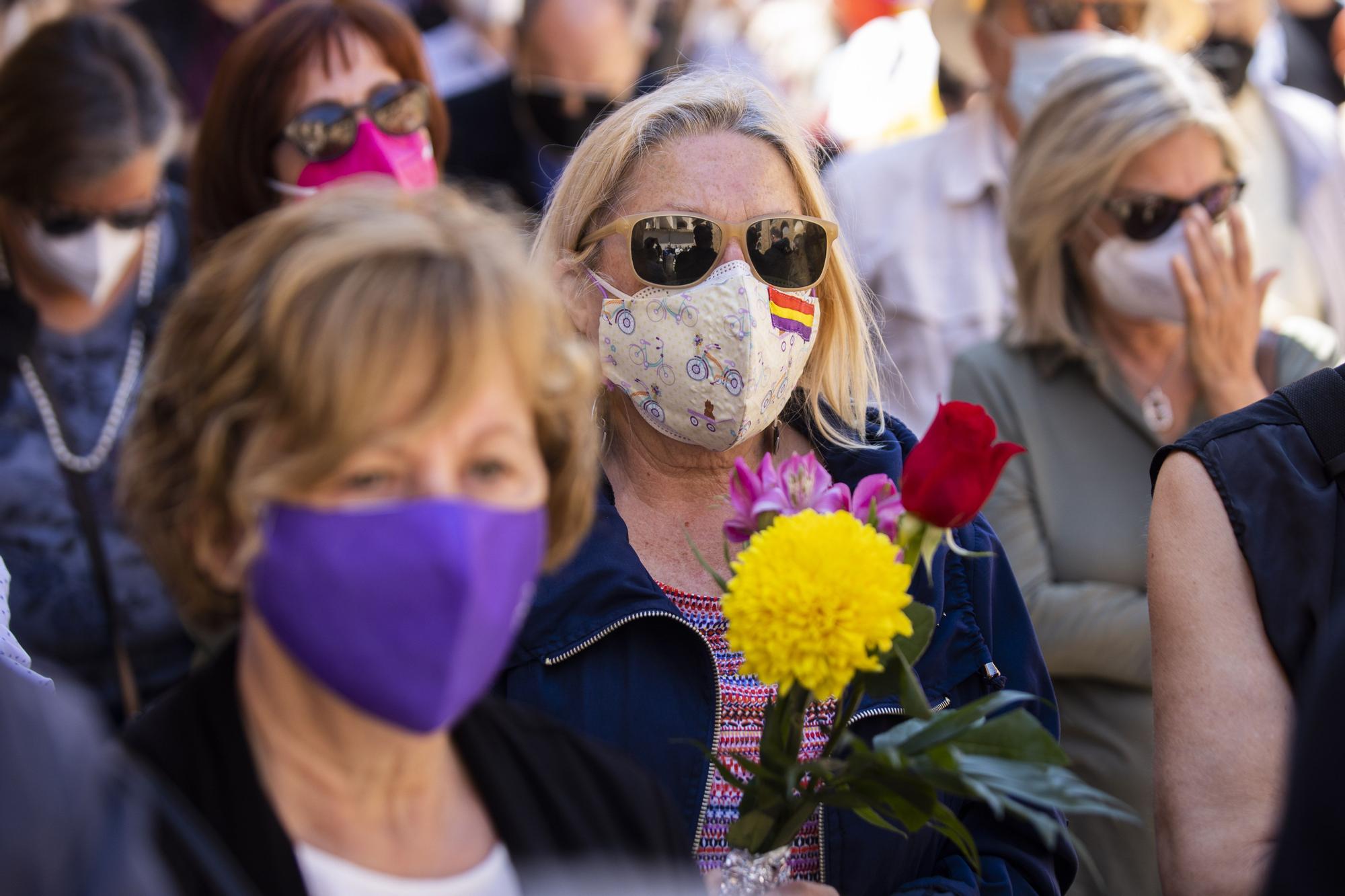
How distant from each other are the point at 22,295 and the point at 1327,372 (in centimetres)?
323

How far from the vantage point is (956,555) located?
272 cm

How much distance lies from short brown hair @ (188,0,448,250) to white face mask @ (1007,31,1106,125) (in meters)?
2.14

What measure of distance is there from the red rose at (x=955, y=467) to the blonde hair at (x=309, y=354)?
1.76ft

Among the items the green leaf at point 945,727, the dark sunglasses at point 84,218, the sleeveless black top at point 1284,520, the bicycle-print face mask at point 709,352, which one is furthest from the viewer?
the dark sunglasses at point 84,218

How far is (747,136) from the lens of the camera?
289 cm

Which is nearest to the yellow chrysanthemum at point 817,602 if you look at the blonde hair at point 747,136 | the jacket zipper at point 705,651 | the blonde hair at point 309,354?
the blonde hair at point 309,354

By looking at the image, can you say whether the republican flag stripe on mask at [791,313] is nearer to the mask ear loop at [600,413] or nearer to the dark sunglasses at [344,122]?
the mask ear loop at [600,413]

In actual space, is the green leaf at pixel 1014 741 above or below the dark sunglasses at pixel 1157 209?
below

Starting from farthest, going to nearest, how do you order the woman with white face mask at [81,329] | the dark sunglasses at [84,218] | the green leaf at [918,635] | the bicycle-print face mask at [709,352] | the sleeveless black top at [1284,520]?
the dark sunglasses at [84,218] → the woman with white face mask at [81,329] → the bicycle-print face mask at [709,352] → the sleeveless black top at [1284,520] → the green leaf at [918,635]

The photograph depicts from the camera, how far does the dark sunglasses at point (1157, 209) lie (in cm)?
383

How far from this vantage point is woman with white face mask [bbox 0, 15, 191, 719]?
3.77 meters

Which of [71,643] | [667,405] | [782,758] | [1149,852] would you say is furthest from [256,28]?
[1149,852]

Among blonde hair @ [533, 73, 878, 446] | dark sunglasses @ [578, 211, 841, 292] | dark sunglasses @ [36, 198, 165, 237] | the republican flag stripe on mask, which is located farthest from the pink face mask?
the republican flag stripe on mask

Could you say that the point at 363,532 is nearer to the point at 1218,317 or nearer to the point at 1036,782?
the point at 1036,782
